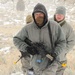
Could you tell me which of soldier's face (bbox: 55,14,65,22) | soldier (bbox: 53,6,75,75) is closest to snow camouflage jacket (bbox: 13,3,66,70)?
soldier (bbox: 53,6,75,75)

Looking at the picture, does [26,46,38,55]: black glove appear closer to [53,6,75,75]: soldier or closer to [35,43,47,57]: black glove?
[35,43,47,57]: black glove

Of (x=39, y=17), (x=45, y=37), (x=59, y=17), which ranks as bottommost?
(x=45, y=37)

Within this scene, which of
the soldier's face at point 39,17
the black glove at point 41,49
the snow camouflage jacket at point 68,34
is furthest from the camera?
the snow camouflage jacket at point 68,34

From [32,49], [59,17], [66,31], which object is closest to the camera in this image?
[32,49]

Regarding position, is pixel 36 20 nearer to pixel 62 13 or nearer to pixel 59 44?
pixel 59 44

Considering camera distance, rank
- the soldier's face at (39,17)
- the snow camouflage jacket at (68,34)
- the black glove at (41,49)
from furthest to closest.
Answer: the snow camouflage jacket at (68,34) < the black glove at (41,49) < the soldier's face at (39,17)

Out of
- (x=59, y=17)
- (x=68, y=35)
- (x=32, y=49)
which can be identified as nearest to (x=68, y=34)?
(x=68, y=35)

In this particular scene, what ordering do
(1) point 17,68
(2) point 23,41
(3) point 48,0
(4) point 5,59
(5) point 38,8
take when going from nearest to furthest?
(5) point 38,8, (2) point 23,41, (1) point 17,68, (4) point 5,59, (3) point 48,0

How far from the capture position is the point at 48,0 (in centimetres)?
4775

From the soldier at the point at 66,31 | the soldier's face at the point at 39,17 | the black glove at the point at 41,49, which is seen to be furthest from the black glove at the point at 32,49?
the soldier at the point at 66,31

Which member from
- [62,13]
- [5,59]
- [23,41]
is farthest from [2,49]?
[23,41]

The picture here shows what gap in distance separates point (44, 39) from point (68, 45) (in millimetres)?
1283

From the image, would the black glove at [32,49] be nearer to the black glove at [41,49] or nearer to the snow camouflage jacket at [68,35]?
the black glove at [41,49]

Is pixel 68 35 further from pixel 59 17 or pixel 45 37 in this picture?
pixel 45 37
